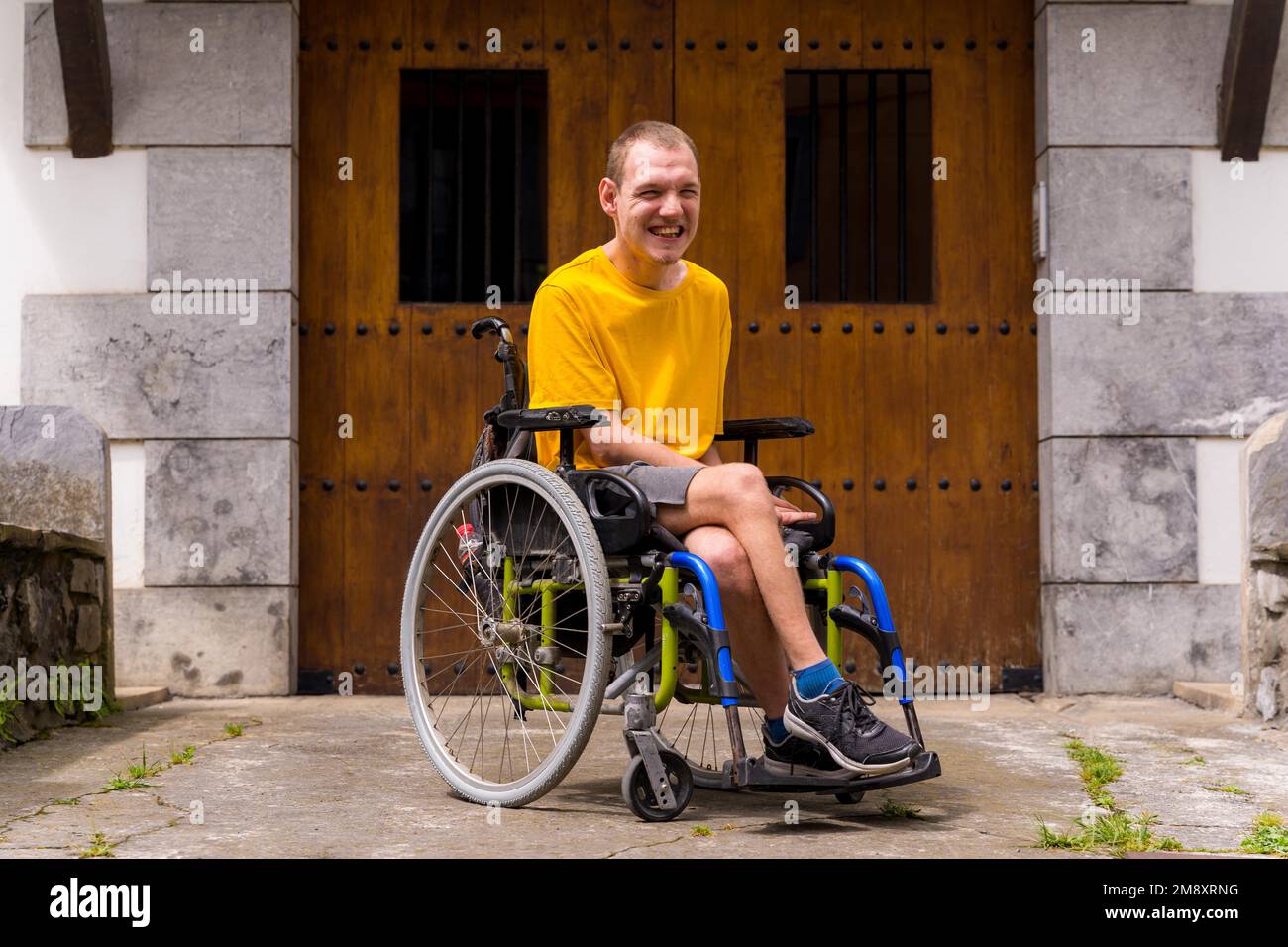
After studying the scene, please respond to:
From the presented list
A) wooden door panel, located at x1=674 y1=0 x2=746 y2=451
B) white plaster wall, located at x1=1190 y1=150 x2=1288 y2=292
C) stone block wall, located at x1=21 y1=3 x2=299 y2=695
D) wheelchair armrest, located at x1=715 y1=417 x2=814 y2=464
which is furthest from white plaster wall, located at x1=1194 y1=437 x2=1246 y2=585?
stone block wall, located at x1=21 y1=3 x2=299 y2=695

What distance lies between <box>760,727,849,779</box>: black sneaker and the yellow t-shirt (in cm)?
64

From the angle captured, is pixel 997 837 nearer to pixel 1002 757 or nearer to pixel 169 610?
pixel 1002 757

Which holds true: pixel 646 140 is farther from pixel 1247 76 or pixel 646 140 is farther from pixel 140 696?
pixel 1247 76

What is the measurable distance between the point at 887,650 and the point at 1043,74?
305cm

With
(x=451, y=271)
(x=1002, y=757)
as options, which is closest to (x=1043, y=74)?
(x=451, y=271)

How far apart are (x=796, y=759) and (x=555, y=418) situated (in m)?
0.78

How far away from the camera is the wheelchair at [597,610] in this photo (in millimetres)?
2791

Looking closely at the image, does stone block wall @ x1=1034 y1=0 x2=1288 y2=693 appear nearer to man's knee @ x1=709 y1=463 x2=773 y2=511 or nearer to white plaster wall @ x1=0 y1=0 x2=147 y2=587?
man's knee @ x1=709 y1=463 x2=773 y2=511

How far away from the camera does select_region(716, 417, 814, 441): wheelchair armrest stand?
3340 mm

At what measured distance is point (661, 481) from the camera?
9.75ft

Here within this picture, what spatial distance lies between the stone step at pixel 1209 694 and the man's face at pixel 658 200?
2403mm

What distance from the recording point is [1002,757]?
12.4 feet

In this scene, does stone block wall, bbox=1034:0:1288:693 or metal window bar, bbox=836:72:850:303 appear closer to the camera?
stone block wall, bbox=1034:0:1288:693

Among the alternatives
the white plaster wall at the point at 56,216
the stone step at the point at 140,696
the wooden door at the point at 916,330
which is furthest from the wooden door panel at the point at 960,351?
the white plaster wall at the point at 56,216
